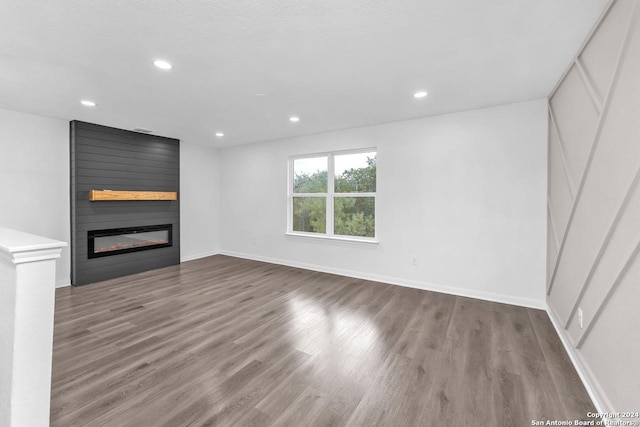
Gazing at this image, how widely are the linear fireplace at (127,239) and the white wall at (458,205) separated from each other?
2820 millimetres

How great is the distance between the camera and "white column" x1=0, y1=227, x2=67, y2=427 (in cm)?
123

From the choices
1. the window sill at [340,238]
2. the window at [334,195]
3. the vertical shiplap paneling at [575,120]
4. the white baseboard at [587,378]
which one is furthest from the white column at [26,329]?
the window at [334,195]

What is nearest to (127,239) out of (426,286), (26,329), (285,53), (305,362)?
(26,329)

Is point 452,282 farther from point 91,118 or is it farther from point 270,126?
point 91,118

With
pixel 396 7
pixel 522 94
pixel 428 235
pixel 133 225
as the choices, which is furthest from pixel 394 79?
pixel 133 225

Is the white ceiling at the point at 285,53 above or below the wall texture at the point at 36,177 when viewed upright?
above

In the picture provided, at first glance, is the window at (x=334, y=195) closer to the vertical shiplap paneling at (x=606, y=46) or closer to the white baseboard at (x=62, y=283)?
the vertical shiplap paneling at (x=606, y=46)

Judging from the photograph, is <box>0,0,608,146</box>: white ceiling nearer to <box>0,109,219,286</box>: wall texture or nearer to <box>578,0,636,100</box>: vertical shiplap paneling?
<box>578,0,636,100</box>: vertical shiplap paneling

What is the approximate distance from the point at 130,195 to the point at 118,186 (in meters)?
0.24

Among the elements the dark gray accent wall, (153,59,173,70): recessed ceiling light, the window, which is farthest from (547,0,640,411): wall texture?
the dark gray accent wall

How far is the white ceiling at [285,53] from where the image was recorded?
1.76 m

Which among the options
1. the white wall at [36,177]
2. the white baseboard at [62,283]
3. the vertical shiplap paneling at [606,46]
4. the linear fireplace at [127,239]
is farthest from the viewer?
the linear fireplace at [127,239]

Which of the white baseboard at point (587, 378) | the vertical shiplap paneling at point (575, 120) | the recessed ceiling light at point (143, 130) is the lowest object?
the white baseboard at point (587, 378)

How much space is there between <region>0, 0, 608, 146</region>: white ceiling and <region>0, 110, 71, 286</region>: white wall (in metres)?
0.35
